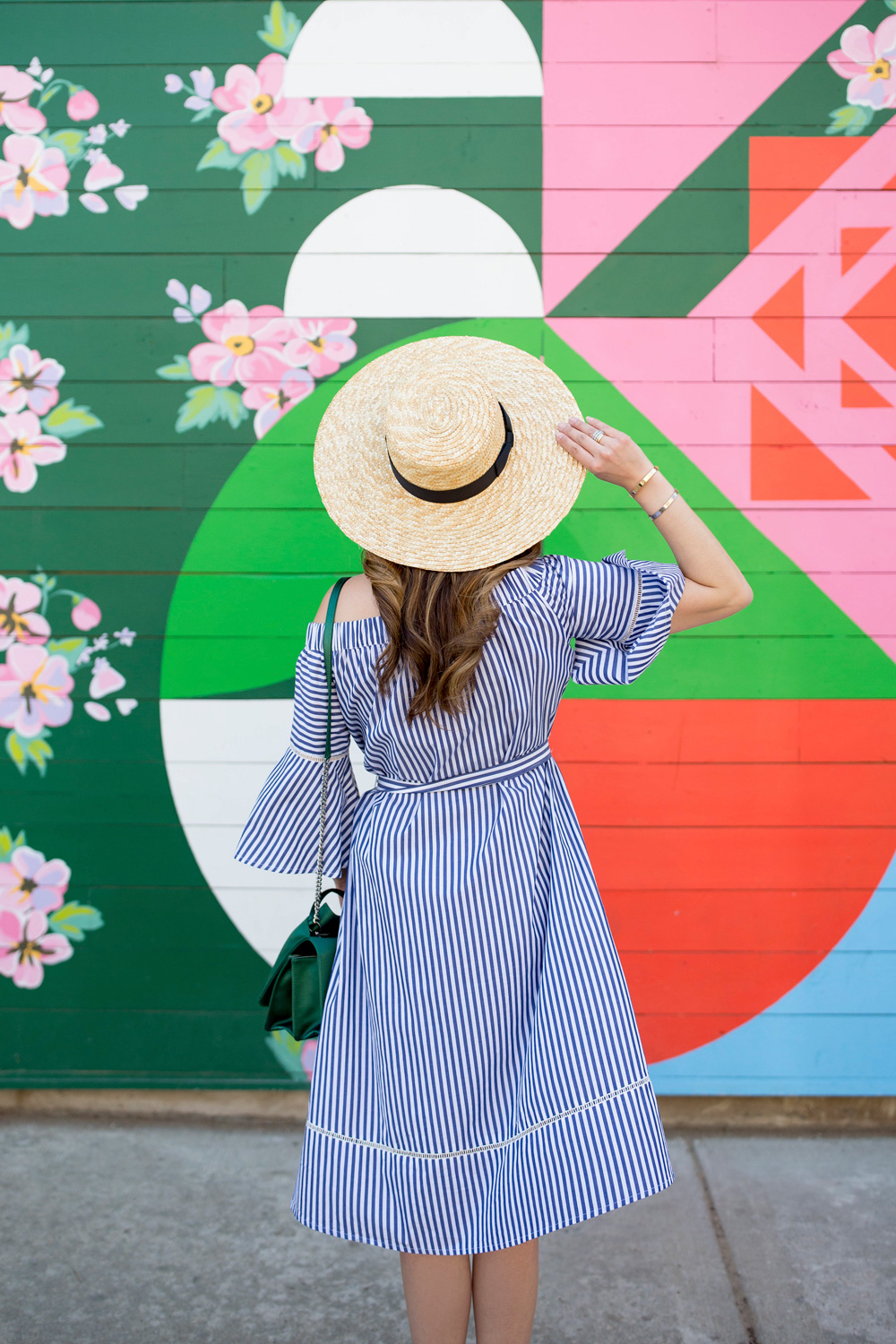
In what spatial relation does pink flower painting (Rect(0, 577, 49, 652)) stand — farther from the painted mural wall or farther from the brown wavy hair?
the brown wavy hair

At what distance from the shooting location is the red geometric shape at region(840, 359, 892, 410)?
245 cm

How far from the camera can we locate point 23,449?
252 cm

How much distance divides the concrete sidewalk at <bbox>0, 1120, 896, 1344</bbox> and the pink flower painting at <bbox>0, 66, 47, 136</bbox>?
2.60 metres

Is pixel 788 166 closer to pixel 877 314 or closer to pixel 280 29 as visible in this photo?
pixel 877 314

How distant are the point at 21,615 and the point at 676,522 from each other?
1825 mm

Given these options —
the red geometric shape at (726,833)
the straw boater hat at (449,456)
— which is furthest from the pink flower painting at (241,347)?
the red geometric shape at (726,833)

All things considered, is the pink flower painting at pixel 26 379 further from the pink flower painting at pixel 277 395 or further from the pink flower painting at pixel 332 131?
the pink flower painting at pixel 332 131

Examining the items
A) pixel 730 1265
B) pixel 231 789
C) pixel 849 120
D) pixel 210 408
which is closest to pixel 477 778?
pixel 231 789

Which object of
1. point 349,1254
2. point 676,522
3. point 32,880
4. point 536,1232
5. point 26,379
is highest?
point 26,379

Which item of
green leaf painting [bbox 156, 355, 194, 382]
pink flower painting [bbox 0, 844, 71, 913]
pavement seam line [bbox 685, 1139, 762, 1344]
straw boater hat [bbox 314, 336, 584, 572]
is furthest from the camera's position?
pink flower painting [bbox 0, 844, 71, 913]

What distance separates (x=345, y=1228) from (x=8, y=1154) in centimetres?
138

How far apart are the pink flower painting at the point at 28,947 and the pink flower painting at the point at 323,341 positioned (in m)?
1.63

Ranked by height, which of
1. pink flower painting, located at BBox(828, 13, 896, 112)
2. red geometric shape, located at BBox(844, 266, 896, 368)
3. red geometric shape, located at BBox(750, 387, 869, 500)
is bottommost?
red geometric shape, located at BBox(750, 387, 869, 500)

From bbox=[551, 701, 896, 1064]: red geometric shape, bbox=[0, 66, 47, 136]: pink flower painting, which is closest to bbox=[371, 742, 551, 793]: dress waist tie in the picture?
bbox=[551, 701, 896, 1064]: red geometric shape
